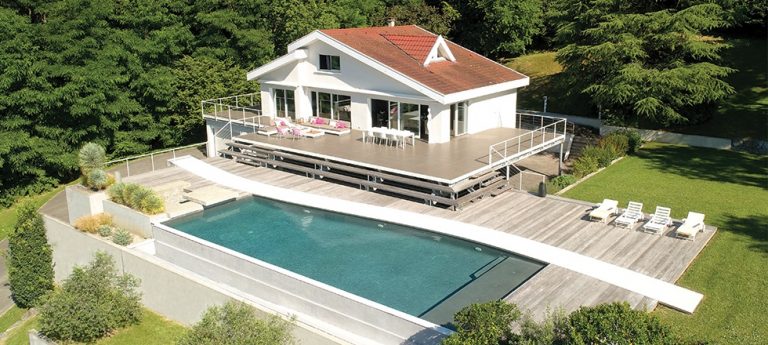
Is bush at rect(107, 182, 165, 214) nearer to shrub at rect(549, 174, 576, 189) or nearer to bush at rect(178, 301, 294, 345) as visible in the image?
bush at rect(178, 301, 294, 345)

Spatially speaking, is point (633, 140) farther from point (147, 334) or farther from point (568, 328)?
point (147, 334)

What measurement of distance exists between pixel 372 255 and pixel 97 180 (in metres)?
12.1

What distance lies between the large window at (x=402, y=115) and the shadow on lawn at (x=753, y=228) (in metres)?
11.3

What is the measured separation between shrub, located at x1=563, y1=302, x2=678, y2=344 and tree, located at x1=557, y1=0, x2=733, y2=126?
60.3ft

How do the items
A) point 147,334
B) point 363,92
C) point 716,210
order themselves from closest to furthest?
point 147,334
point 716,210
point 363,92

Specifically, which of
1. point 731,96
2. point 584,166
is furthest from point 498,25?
point 584,166

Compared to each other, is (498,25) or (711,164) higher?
(498,25)

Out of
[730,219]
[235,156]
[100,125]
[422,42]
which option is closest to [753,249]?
[730,219]

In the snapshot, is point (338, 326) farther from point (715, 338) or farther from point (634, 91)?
point (634, 91)

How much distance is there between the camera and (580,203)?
20.5 m

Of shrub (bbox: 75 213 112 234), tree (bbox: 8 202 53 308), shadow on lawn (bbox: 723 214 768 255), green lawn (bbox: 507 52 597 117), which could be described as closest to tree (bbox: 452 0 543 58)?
green lawn (bbox: 507 52 597 117)

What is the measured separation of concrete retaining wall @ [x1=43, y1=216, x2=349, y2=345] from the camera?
52.6 ft

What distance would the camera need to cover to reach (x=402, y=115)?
2591 cm

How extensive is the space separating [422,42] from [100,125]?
1978 cm
